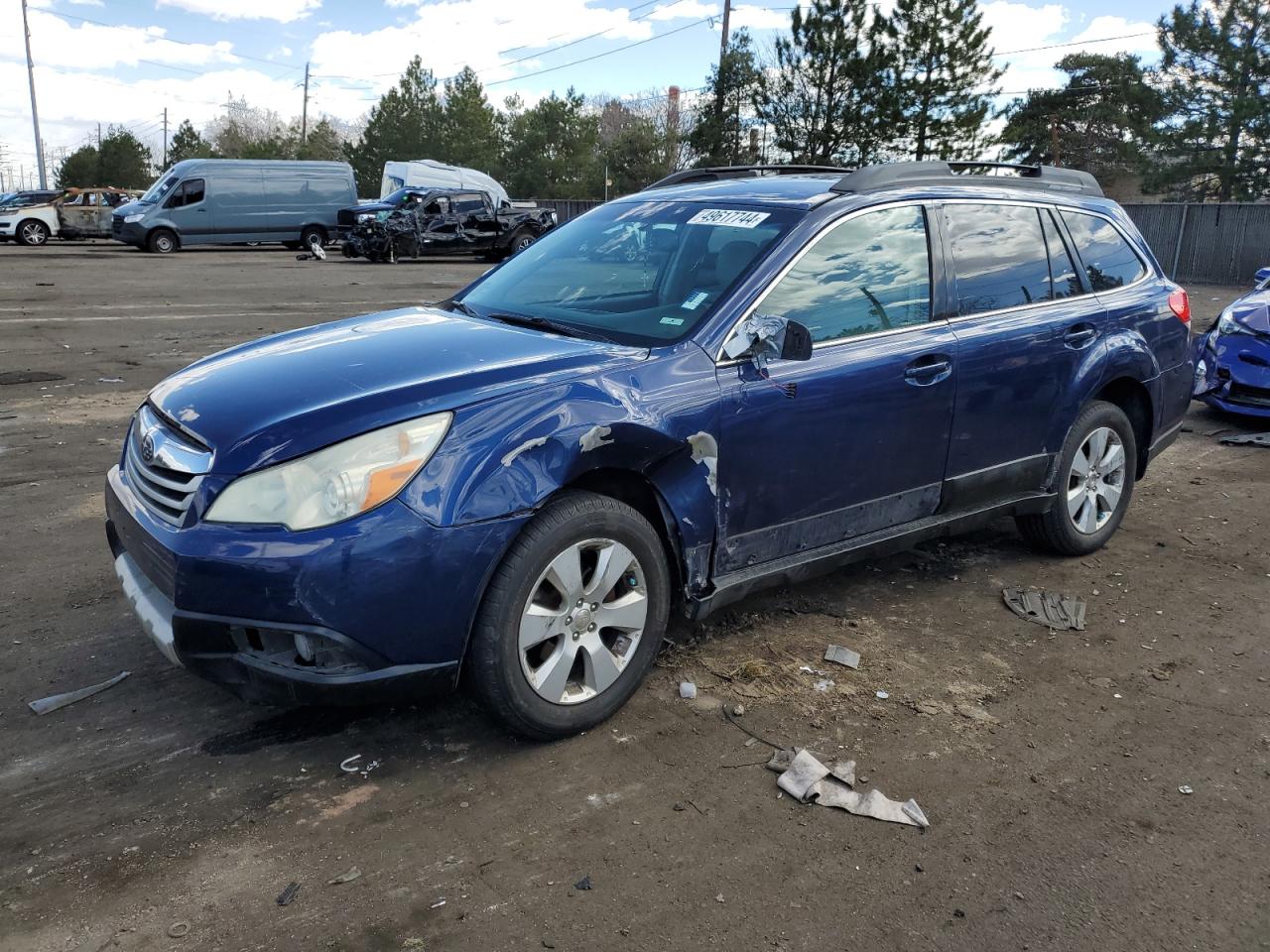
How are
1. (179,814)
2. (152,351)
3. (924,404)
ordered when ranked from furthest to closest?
(152,351)
(924,404)
(179,814)

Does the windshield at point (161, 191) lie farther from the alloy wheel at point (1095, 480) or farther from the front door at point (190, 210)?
the alloy wheel at point (1095, 480)

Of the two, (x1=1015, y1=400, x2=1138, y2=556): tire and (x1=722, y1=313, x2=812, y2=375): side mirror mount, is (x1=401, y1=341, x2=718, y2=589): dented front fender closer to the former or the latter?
(x1=722, y1=313, x2=812, y2=375): side mirror mount

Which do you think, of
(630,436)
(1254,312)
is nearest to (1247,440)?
(1254,312)

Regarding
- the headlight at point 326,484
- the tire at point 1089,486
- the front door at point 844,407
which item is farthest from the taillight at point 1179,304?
the headlight at point 326,484

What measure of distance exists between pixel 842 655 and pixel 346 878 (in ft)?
6.91

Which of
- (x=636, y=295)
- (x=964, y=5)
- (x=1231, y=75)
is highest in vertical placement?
(x=964, y=5)

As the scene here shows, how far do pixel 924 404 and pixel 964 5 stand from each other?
129ft

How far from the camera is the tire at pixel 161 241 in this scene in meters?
27.6

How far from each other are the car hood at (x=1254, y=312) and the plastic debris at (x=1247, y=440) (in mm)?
838

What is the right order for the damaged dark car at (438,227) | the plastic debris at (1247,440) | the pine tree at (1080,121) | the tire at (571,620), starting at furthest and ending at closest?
the pine tree at (1080,121) < the damaged dark car at (438,227) < the plastic debris at (1247,440) < the tire at (571,620)

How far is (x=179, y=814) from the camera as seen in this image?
9.60 feet

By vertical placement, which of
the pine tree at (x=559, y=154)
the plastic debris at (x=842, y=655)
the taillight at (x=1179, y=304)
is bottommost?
the plastic debris at (x=842, y=655)

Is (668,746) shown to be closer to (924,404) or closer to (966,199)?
(924,404)

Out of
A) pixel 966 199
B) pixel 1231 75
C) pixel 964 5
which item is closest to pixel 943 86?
pixel 964 5
